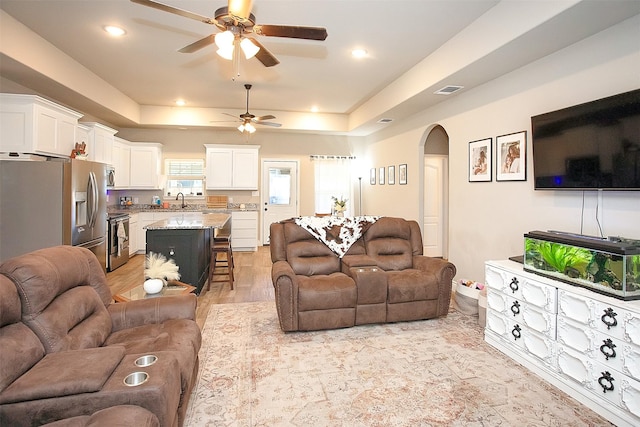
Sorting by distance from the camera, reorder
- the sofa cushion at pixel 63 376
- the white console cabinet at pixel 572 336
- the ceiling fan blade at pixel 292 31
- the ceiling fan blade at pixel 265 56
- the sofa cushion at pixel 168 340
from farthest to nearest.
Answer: the ceiling fan blade at pixel 265 56, the ceiling fan blade at pixel 292 31, the white console cabinet at pixel 572 336, the sofa cushion at pixel 168 340, the sofa cushion at pixel 63 376

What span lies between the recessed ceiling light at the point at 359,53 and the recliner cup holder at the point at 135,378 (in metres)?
4.03

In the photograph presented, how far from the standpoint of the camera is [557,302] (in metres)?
2.48

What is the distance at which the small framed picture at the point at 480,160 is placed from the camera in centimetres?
407

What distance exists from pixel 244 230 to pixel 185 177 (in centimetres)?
190

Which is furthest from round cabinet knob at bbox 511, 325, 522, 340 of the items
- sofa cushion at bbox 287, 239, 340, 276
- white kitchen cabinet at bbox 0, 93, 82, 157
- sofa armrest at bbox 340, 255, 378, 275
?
white kitchen cabinet at bbox 0, 93, 82, 157

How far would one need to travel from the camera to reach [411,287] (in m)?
3.56

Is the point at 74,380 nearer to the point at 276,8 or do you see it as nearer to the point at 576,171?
the point at 276,8

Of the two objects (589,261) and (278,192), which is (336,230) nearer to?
(589,261)

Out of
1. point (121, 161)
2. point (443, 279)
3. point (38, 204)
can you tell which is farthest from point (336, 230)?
point (121, 161)

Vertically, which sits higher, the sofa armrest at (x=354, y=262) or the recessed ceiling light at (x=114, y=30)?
the recessed ceiling light at (x=114, y=30)

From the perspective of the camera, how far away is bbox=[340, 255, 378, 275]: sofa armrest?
381cm

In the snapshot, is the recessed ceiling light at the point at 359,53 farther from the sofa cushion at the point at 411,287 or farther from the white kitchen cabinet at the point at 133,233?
the white kitchen cabinet at the point at 133,233

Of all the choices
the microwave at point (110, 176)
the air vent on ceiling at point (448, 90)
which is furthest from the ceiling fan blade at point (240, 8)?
the microwave at point (110, 176)

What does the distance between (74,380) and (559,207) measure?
12.2 feet
